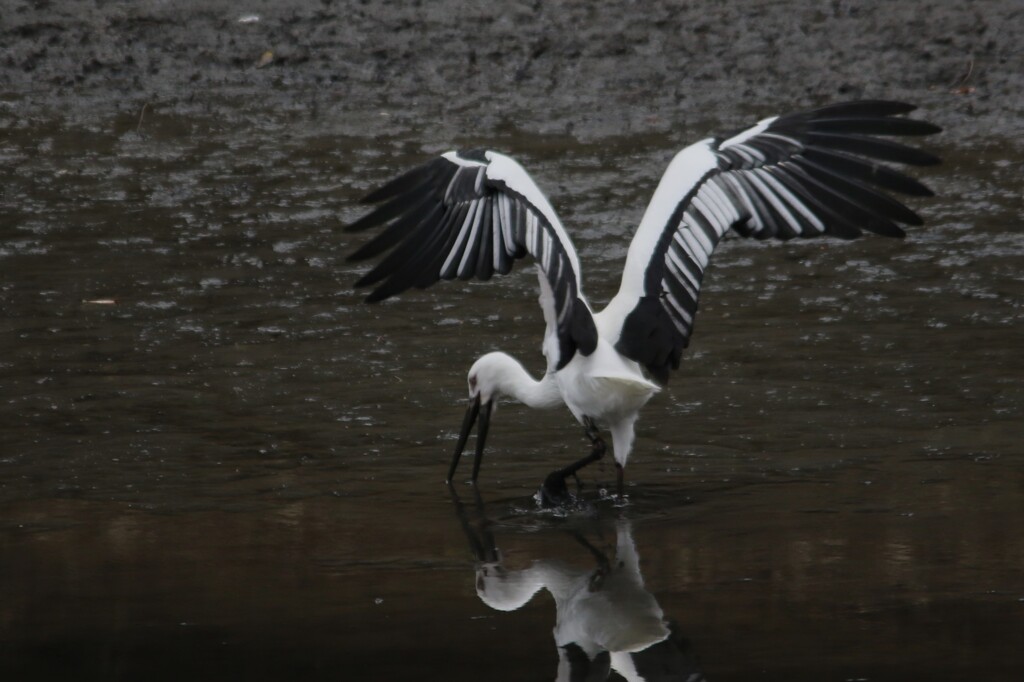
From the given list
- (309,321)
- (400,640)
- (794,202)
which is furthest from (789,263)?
(400,640)

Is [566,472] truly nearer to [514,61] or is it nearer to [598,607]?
[598,607]

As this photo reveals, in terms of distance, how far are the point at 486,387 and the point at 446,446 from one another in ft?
0.98

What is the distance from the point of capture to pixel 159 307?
9055 mm

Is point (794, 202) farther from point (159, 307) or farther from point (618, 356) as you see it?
point (159, 307)

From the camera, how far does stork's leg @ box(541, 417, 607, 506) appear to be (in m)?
6.36

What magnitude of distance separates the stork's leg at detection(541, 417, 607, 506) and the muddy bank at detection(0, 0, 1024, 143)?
18.8ft

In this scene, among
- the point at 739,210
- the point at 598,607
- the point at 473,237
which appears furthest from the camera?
the point at 739,210

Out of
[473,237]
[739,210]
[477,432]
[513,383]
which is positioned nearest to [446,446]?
[477,432]

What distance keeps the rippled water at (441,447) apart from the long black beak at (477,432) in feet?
0.36

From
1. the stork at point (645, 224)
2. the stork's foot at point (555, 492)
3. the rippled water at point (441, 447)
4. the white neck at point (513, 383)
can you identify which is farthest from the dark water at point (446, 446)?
the stork at point (645, 224)

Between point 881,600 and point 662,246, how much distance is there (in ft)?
5.54

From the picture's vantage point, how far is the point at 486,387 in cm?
702

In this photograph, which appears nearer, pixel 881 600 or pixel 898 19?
pixel 881 600

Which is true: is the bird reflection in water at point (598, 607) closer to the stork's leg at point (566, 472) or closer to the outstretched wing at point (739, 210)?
the stork's leg at point (566, 472)
